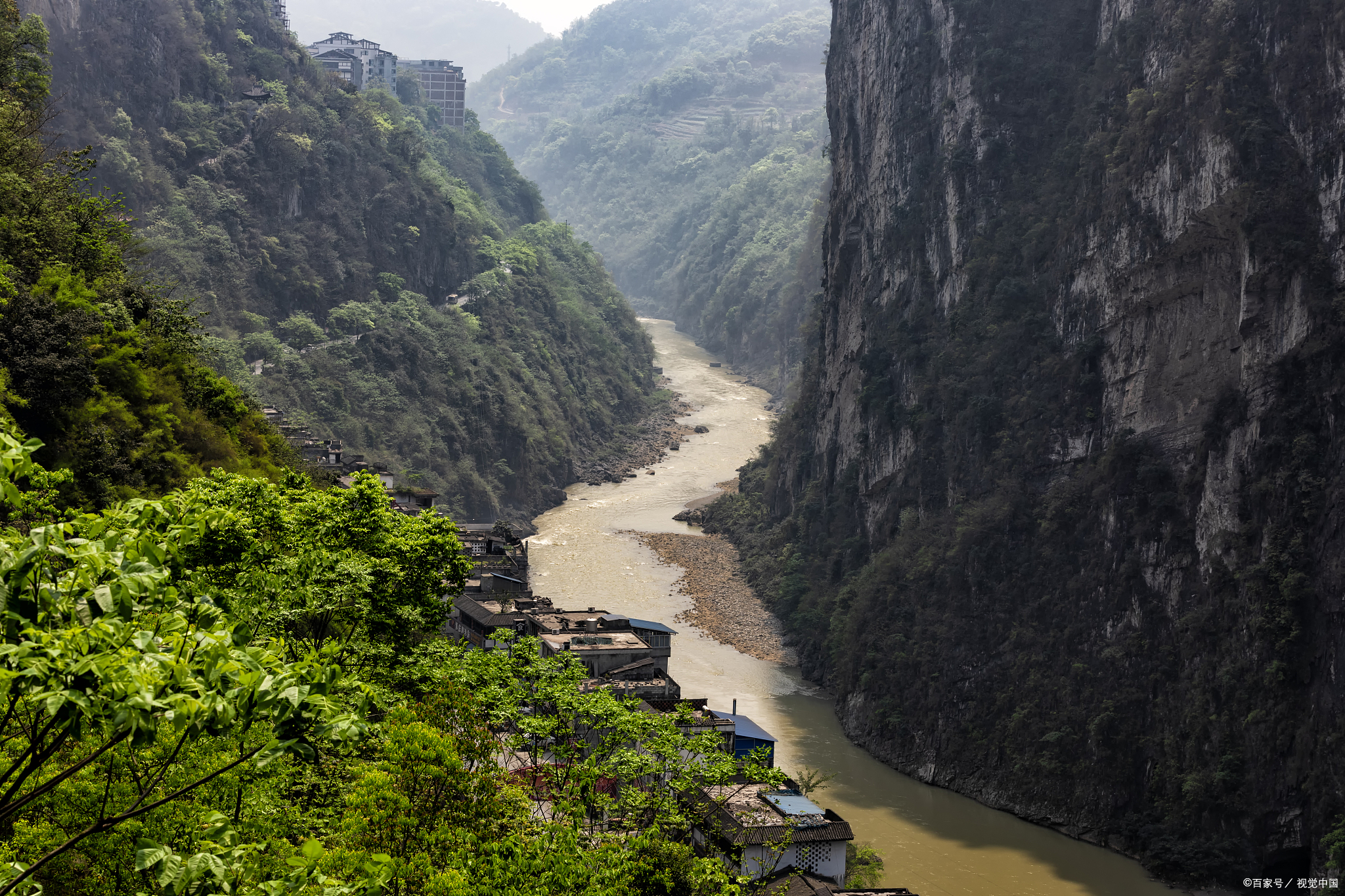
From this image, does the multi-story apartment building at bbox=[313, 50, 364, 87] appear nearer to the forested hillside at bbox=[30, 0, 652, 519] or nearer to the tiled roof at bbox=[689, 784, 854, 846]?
the forested hillside at bbox=[30, 0, 652, 519]

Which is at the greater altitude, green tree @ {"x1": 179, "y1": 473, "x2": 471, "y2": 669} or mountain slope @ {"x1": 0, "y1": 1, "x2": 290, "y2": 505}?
mountain slope @ {"x1": 0, "y1": 1, "x2": 290, "y2": 505}

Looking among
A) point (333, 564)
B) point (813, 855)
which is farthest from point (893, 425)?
point (333, 564)

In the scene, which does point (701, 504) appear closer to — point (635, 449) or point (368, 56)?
point (635, 449)

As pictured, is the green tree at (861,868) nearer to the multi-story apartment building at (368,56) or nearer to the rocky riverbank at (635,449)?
the rocky riverbank at (635,449)

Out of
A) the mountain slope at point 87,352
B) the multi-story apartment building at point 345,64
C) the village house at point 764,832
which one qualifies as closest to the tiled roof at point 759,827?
the village house at point 764,832

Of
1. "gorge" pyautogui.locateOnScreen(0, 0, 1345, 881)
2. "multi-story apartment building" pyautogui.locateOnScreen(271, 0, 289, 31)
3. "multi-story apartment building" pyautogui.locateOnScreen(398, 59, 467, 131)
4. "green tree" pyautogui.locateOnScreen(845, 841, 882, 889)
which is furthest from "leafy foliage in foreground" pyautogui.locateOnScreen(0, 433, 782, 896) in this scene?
"multi-story apartment building" pyautogui.locateOnScreen(398, 59, 467, 131)

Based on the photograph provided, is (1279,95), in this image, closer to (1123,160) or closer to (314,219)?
(1123,160)

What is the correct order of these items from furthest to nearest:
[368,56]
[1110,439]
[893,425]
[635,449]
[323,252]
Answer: [368,56]
[635,449]
[323,252]
[893,425]
[1110,439]
